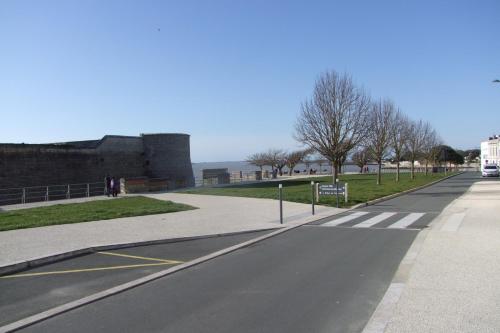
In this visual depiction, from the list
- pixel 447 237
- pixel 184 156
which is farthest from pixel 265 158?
pixel 447 237

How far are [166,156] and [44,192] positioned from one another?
11168 mm

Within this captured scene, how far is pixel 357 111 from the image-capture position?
29984mm

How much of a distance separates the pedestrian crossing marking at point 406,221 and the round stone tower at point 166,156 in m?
22.5

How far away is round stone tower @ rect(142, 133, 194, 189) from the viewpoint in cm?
3834

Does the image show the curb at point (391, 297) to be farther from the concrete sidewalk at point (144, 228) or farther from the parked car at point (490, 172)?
the parked car at point (490, 172)

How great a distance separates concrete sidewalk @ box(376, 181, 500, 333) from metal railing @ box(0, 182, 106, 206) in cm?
2185

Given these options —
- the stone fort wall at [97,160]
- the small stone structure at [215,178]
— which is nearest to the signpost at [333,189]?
the stone fort wall at [97,160]

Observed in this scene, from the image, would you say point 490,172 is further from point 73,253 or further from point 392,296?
point 392,296

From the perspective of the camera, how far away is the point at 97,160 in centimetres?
3428

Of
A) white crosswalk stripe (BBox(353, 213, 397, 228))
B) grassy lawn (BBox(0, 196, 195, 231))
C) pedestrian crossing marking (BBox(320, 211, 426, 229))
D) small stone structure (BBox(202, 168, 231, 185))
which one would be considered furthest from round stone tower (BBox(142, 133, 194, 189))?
white crosswalk stripe (BBox(353, 213, 397, 228))

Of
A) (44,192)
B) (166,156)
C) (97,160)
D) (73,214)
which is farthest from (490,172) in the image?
(73,214)

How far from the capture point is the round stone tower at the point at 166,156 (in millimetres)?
38344

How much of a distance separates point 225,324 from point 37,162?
90.8 feet

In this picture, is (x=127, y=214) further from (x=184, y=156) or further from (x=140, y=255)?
(x=184, y=156)
